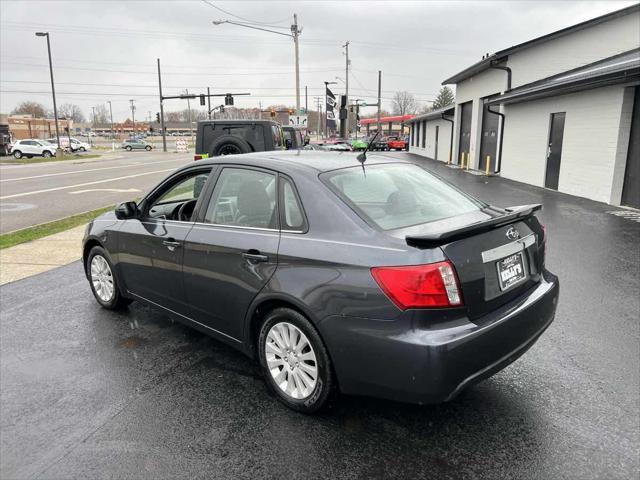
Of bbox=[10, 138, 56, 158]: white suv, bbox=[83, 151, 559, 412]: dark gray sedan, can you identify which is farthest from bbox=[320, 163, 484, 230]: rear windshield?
bbox=[10, 138, 56, 158]: white suv

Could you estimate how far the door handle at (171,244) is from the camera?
12.4 feet

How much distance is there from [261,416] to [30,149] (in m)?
46.0

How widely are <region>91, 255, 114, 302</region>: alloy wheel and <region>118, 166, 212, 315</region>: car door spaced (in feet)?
1.30

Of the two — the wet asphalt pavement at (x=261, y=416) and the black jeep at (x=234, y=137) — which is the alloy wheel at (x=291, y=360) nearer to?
the wet asphalt pavement at (x=261, y=416)

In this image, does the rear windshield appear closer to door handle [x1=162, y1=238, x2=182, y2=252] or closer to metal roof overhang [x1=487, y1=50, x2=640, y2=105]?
door handle [x1=162, y1=238, x2=182, y2=252]

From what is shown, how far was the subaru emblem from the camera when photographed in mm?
2973

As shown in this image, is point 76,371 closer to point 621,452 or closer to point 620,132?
point 621,452

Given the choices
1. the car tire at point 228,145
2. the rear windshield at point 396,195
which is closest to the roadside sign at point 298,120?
the car tire at point 228,145

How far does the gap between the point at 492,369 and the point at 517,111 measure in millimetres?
17881

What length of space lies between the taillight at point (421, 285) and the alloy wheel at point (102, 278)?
10.9ft

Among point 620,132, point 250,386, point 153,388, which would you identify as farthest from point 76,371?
point 620,132

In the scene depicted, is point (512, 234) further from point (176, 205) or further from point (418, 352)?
point (176, 205)

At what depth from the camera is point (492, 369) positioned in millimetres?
2711

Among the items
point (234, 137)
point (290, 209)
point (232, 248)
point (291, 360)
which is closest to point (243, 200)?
point (232, 248)
